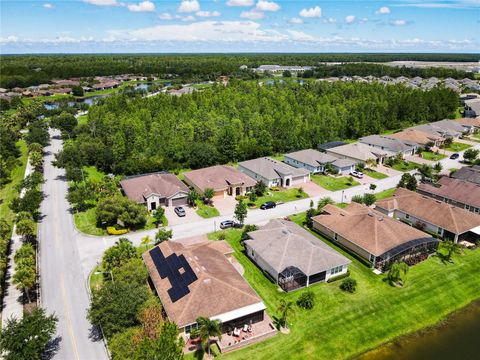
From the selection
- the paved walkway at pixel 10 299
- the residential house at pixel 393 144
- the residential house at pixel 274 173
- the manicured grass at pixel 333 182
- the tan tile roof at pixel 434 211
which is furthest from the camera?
the residential house at pixel 393 144

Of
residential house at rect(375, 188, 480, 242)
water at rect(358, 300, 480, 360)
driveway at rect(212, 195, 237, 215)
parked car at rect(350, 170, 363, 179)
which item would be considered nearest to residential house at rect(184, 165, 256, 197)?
driveway at rect(212, 195, 237, 215)

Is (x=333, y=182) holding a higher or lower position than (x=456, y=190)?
lower

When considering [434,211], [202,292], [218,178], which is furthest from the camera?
[218,178]

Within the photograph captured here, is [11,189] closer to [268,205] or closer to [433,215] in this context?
[268,205]

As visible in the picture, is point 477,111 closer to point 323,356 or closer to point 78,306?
point 323,356

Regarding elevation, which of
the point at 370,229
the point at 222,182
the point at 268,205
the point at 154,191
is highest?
the point at 370,229

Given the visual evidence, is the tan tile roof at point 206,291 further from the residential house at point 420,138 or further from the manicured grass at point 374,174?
the residential house at point 420,138

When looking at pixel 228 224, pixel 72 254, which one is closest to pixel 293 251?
pixel 228 224

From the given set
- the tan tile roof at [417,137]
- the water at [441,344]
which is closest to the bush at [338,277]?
the water at [441,344]
